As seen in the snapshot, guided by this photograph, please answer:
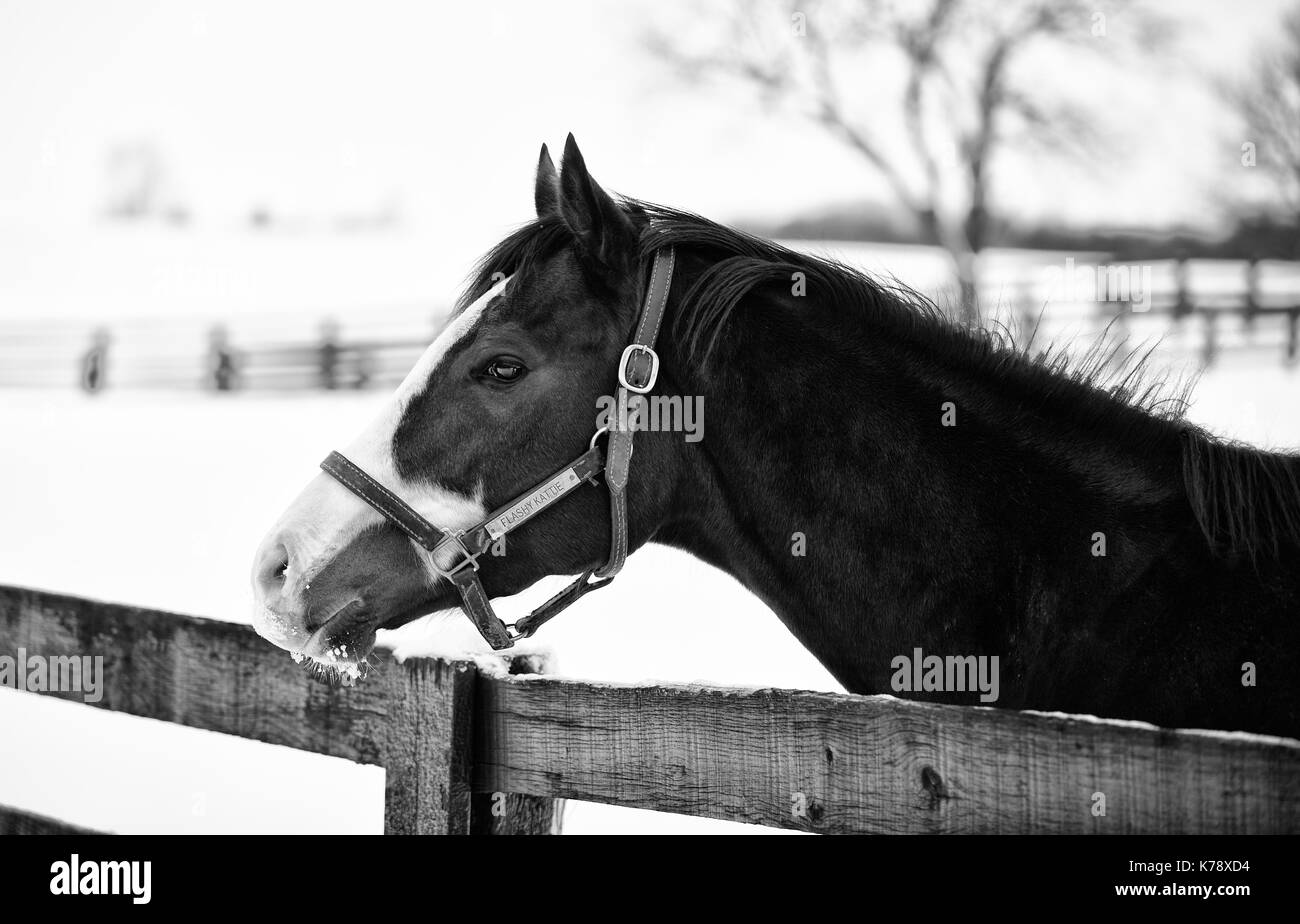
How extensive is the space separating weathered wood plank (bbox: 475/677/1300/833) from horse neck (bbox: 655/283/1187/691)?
42 centimetres

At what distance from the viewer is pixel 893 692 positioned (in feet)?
8.03

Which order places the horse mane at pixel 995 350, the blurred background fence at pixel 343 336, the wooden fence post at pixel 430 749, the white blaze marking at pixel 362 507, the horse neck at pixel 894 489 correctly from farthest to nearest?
the blurred background fence at pixel 343 336 → the wooden fence post at pixel 430 749 → the white blaze marking at pixel 362 507 → the horse neck at pixel 894 489 → the horse mane at pixel 995 350

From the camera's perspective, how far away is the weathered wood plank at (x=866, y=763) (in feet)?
5.72

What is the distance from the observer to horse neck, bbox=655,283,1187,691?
7.72 ft

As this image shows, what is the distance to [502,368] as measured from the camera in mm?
2545
